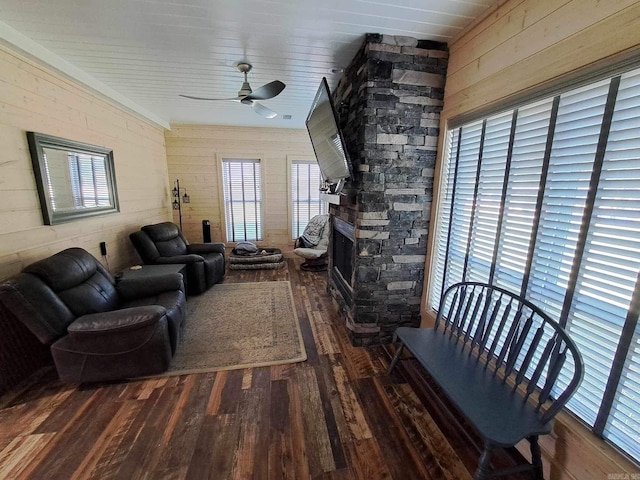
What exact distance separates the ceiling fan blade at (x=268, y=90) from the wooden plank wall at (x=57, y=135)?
1771mm

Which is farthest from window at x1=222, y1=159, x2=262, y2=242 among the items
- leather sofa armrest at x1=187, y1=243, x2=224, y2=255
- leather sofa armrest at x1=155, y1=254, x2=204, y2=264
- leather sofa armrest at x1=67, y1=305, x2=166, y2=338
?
leather sofa armrest at x1=67, y1=305, x2=166, y2=338

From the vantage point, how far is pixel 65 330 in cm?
188

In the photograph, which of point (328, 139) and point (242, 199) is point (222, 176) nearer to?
point (242, 199)

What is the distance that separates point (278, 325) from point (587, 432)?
7.60 feet

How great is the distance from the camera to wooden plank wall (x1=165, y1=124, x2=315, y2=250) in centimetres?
491

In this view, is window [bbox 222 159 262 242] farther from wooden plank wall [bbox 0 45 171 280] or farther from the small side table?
the small side table

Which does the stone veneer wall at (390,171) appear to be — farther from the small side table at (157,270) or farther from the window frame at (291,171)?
the window frame at (291,171)

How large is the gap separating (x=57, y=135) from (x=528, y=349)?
4.06m

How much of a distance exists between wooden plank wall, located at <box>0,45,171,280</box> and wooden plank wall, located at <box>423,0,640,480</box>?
3482 millimetres

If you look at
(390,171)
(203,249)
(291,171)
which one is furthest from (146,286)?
(291,171)

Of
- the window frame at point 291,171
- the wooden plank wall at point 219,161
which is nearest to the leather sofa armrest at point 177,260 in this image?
the wooden plank wall at point 219,161

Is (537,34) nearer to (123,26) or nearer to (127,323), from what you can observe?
(123,26)

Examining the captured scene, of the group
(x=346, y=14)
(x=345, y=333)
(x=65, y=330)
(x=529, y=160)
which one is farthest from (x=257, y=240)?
(x=529, y=160)

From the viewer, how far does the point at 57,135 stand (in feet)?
8.11
